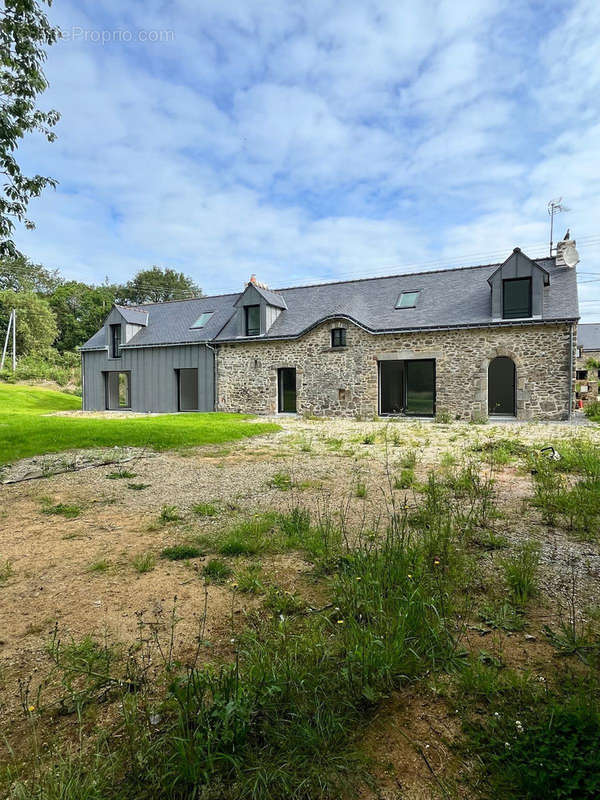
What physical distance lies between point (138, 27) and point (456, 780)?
10733mm

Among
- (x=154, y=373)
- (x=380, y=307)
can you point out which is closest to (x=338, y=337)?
(x=380, y=307)

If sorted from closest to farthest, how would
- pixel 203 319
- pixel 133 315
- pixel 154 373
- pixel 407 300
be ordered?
pixel 407 300, pixel 154 373, pixel 203 319, pixel 133 315

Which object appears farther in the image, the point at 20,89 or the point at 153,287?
the point at 153,287

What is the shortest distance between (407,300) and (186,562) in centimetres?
1676

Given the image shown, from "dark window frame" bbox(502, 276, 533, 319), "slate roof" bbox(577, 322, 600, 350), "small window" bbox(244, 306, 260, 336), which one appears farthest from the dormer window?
"slate roof" bbox(577, 322, 600, 350)

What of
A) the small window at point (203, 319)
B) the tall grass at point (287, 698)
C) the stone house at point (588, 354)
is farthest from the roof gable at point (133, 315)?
the stone house at point (588, 354)

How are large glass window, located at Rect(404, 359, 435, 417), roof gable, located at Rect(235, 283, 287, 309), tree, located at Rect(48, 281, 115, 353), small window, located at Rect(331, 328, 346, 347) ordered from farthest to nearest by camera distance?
tree, located at Rect(48, 281, 115, 353)
roof gable, located at Rect(235, 283, 287, 309)
large glass window, located at Rect(404, 359, 435, 417)
small window, located at Rect(331, 328, 346, 347)

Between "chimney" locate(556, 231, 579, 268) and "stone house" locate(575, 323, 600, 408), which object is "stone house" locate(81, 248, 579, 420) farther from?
"stone house" locate(575, 323, 600, 408)

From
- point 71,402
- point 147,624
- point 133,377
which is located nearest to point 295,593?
point 147,624

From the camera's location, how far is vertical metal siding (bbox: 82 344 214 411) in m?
21.3

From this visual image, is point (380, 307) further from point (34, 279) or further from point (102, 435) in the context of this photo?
point (34, 279)

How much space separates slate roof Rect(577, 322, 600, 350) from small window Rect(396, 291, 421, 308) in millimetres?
27190

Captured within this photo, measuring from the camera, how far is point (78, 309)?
50.1 metres

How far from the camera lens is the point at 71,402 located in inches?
1088
